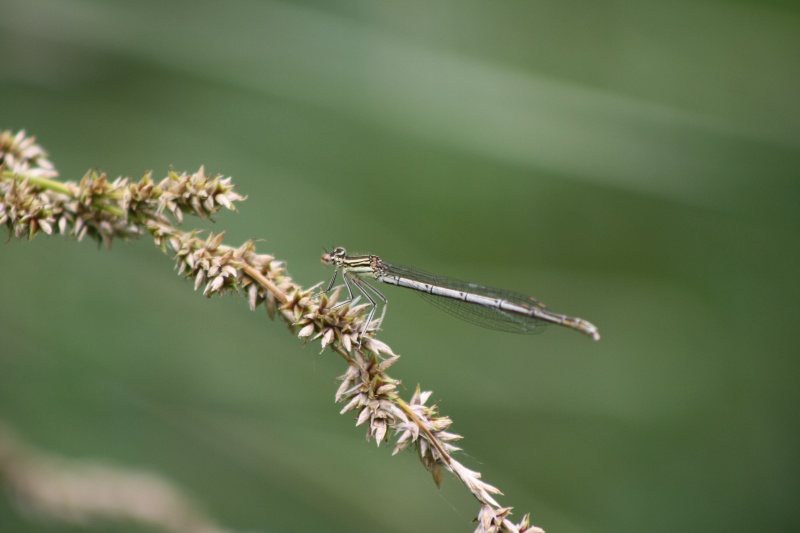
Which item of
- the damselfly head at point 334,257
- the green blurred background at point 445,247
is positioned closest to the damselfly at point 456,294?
the damselfly head at point 334,257

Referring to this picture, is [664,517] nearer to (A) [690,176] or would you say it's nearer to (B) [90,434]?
(A) [690,176]

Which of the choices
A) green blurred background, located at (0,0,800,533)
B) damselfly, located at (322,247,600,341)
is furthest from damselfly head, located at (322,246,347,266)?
green blurred background, located at (0,0,800,533)

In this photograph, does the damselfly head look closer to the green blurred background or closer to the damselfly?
the damselfly

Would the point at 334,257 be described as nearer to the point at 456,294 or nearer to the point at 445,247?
the point at 456,294

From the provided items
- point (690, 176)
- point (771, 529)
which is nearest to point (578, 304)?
point (690, 176)

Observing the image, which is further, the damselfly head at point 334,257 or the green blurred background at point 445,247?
the green blurred background at point 445,247

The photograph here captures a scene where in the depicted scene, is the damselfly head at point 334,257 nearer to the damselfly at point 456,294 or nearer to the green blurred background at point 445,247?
the damselfly at point 456,294

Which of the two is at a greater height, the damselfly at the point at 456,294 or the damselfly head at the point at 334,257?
the damselfly at the point at 456,294
